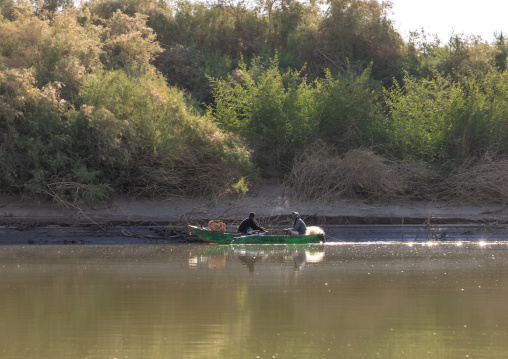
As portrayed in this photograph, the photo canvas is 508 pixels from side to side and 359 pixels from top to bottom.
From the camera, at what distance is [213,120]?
3098cm

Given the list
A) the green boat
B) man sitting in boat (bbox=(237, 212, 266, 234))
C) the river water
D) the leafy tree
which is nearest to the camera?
the river water

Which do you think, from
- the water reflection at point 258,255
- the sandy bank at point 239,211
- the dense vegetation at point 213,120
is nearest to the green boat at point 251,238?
the water reflection at point 258,255

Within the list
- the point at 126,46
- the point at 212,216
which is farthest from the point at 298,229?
the point at 126,46

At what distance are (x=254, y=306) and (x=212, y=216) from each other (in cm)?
1436

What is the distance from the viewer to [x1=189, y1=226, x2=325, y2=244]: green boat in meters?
23.1

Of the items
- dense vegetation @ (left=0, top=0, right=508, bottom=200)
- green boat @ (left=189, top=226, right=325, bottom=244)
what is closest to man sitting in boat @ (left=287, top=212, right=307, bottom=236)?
green boat @ (left=189, top=226, right=325, bottom=244)

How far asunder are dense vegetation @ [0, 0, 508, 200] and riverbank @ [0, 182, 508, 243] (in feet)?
1.87

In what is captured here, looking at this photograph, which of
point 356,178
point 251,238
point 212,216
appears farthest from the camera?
point 356,178

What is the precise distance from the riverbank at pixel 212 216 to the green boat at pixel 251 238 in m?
1.35

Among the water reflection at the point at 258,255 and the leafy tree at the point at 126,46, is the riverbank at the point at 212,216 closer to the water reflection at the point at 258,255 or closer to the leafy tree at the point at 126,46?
Result: the water reflection at the point at 258,255

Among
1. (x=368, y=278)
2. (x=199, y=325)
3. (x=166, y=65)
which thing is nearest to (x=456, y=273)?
(x=368, y=278)

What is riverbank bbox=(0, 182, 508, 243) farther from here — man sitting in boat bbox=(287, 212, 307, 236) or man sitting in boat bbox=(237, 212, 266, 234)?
man sitting in boat bbox=(287, 212, 307, 236)

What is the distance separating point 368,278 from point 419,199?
1386 cm

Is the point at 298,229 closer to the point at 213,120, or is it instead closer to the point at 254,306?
the point at 213,120
